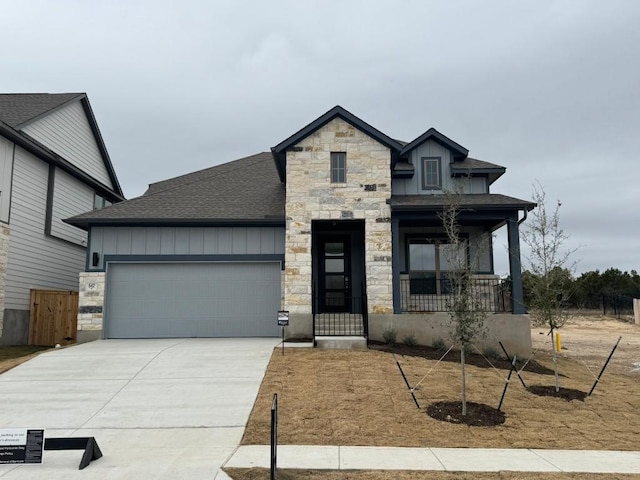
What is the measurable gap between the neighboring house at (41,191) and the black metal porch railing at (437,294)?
486 inches

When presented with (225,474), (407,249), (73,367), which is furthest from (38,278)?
(225,474)

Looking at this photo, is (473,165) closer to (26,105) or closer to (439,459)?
(439,459)

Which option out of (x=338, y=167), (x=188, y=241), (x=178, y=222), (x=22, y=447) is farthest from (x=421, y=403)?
(x=178, y=222)

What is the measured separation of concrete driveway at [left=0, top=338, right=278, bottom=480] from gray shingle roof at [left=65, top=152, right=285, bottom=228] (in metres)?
3.77

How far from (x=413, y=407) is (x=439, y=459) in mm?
2088

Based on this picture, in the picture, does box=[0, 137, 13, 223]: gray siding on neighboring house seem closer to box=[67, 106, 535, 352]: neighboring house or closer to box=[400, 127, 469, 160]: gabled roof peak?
box=[67, 106, 535, 352]: neighboring house

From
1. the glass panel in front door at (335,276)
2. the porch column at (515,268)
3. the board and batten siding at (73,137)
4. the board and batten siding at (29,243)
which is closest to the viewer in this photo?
the porch column at (515,268)

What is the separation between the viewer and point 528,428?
24.4 feet

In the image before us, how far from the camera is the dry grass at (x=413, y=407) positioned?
6906 mm

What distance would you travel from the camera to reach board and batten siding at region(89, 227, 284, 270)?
14.7m

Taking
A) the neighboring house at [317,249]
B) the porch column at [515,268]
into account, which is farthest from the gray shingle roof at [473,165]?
the porch column at [515,268]

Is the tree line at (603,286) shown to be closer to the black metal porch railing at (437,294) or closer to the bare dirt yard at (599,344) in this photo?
the bare dirt yard at (599,344)

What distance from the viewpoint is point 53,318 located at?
16.1 meters

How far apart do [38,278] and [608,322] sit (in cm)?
3254
